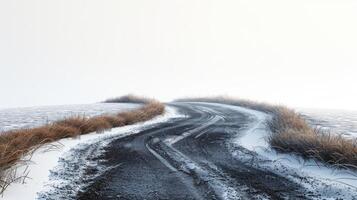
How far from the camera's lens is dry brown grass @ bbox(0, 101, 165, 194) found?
614 cm

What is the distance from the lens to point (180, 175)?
6652 mm

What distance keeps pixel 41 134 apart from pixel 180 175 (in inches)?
177

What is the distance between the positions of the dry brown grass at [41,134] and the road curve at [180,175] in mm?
1353

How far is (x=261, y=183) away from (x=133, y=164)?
2.58 meters

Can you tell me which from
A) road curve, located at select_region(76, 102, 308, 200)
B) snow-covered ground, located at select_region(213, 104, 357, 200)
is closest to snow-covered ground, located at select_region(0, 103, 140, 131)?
road curve, located at select_region(76, 102, 308, 200)

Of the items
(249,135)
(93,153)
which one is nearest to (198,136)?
(249,135)

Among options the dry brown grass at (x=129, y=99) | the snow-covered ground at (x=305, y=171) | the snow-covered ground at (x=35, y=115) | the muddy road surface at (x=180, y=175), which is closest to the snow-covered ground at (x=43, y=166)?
the muddy road surface at (x=180, y=175)

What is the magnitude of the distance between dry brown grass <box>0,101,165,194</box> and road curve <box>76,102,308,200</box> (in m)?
1.35

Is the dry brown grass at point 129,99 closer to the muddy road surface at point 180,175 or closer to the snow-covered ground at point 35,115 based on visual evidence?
the snow-covered ground at point 35,115

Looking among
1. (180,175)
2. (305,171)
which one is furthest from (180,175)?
(305,171)

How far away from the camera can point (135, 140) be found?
1077cm

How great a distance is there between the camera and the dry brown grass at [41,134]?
6.14m

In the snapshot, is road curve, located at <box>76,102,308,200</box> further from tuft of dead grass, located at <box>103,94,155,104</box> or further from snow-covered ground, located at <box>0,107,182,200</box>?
tuft of dead grass, located at <box>103,94,155,104</box>

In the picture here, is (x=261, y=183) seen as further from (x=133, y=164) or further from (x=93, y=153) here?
(x=93, y=153)
